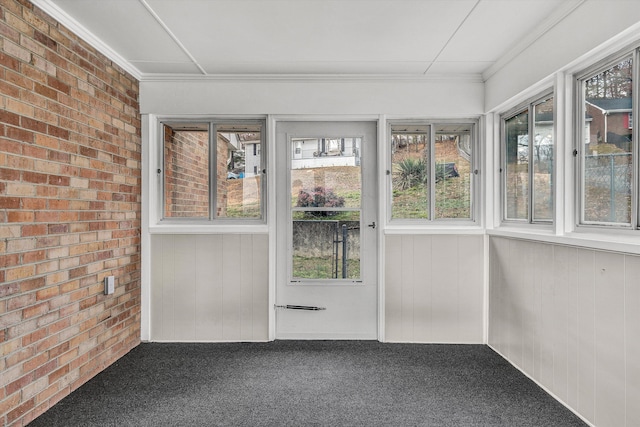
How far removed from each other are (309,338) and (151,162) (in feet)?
6.83

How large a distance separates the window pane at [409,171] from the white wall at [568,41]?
28.2 inches

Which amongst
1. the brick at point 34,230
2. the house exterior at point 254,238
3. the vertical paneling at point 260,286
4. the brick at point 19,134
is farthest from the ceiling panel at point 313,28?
the vertical paneling at point 260,286

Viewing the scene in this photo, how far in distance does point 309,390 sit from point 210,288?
4.63ft

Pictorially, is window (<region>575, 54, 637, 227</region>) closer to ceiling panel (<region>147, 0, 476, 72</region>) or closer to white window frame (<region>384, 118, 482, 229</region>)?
ceiling panel (<region>147, 0, 476, 72</region>)

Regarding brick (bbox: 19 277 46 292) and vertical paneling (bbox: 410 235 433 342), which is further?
vertical paneling (bbox: 410 235 433 342)

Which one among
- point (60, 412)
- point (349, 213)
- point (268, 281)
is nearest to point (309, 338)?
point (268, 281)

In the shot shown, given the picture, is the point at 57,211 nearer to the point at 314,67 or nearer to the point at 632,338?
the point at 314,67

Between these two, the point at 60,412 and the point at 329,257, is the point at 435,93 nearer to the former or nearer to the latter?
the point at 329,257

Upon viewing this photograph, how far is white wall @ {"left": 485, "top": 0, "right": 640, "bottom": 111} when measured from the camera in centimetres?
199

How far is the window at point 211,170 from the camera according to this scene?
12.3 feet

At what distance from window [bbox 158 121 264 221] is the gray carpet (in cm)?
119

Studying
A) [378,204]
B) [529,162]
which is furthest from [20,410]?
[529,162]

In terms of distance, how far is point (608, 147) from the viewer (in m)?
2.26

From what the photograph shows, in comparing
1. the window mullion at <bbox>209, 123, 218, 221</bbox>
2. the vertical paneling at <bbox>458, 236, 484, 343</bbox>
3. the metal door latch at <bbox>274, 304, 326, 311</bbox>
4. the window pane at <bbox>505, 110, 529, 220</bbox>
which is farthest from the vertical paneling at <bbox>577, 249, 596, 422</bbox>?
the window mullion at <bbox>209, 123, 218, 221</bbox>
